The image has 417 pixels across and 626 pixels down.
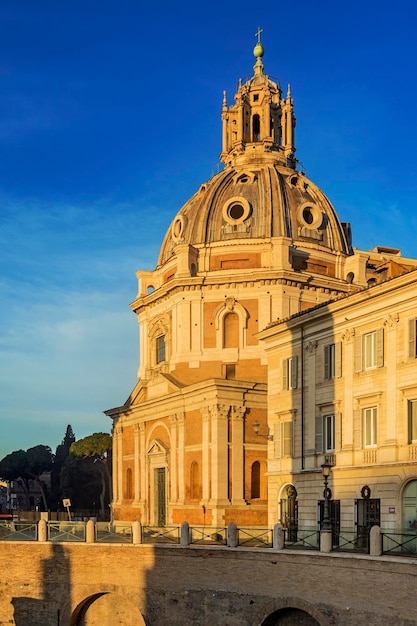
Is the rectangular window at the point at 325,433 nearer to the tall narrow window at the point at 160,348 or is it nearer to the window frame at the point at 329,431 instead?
the window frame at the point at 329,431

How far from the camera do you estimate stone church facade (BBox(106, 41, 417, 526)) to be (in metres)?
52.1

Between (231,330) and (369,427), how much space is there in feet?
77.6

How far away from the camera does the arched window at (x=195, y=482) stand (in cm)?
5283

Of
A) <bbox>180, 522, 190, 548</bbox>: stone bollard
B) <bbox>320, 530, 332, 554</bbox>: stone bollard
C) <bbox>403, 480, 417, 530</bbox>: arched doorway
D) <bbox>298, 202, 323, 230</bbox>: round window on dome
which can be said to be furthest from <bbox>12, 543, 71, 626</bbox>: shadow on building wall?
<bbox>298, 202, 323, 230</bbox>: round window on dome

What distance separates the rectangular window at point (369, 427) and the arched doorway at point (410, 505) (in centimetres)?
280

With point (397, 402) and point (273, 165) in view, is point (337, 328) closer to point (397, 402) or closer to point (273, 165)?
point (397, 402)

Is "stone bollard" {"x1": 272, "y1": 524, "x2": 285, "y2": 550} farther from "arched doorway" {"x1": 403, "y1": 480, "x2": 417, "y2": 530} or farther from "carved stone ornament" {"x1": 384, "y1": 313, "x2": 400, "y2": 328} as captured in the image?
"carved stone ornament" {"x1": 384, "y1": 313, "x2": 400, "y2": 328}

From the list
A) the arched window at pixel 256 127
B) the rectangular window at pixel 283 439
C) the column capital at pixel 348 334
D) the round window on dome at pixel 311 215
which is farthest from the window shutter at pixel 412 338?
the arched window at pixel 256 127

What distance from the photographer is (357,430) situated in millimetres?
36125

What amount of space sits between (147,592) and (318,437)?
10367mm

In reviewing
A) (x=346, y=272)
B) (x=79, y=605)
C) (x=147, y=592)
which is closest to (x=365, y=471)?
(x=147, y=592)

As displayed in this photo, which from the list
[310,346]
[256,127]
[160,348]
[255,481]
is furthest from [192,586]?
[256,127]

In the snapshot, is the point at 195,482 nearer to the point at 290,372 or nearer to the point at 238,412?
the point at 238,412

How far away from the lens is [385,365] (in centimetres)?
3484
